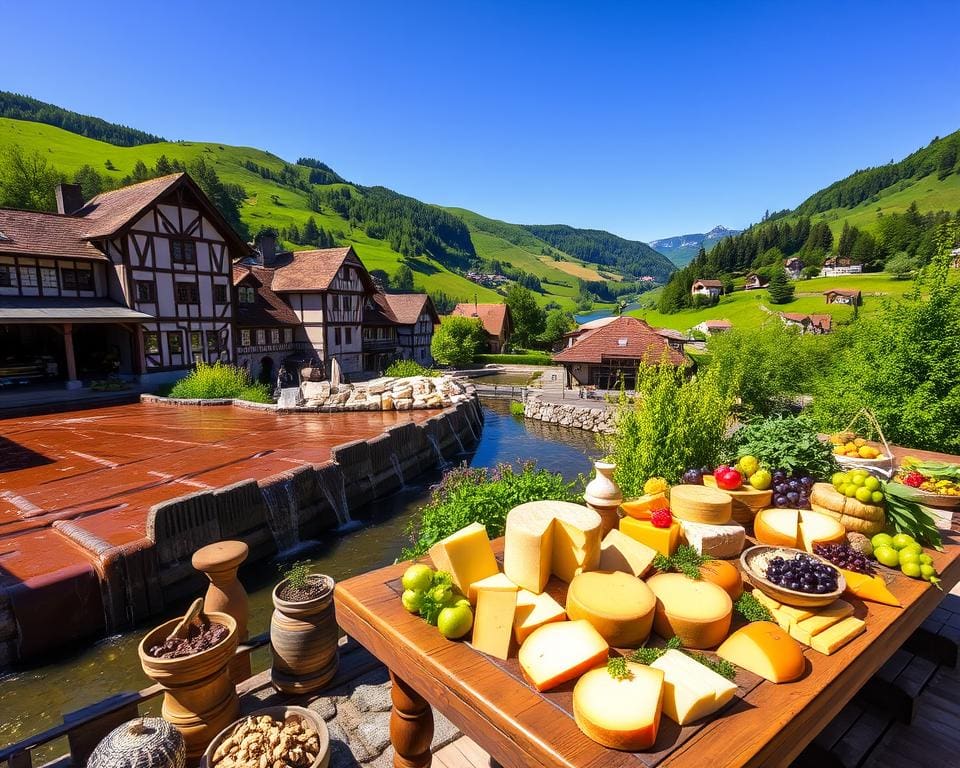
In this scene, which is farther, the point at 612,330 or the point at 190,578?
the point at 612,330

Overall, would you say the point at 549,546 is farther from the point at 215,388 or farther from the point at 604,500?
the point at 215,388

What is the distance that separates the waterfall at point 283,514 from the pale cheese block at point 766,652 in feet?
37.6

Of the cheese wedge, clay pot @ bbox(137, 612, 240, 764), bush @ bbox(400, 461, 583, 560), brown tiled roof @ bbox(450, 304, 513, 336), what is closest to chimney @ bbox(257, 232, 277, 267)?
brown tiled roof @ bbox(450, 304, 513, 336)

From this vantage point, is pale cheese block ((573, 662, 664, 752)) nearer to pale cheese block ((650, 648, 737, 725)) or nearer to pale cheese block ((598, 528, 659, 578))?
pale cheese block ((650, 648, 737, 725))

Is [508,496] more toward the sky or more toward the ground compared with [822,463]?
more toward the ground

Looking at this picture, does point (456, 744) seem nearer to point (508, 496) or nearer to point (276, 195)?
point (508, 496)

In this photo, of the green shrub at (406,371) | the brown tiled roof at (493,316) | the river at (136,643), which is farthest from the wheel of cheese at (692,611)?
the brown tiled roof at (493,316)

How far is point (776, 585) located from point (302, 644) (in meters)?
4.85

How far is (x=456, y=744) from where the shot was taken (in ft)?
15.8

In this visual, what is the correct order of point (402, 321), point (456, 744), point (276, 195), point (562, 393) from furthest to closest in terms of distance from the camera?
1. point (276, 195)
2. point (402, 321)
3. point (562, 393)
4. point (456, 744)

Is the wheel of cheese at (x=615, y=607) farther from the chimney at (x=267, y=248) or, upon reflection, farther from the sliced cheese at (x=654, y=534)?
the chimney at (x=267, y=248)

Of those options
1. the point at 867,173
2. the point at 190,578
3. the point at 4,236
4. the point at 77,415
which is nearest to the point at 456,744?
the point at 190,578

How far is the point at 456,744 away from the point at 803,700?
354 cm

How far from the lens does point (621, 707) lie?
2.35m
